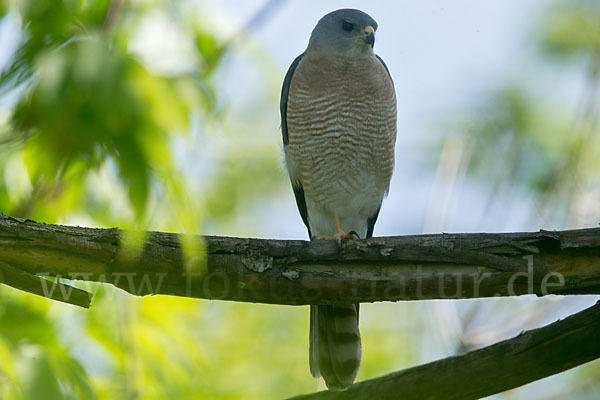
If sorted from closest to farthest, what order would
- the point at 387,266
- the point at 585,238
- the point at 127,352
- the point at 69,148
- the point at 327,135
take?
the point at 69,148 < the point at 127,352 < the point at 585,238 < the point at 387,266 < the point at 327,135

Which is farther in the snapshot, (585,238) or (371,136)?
(371,136)

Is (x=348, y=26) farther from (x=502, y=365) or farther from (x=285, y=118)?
(x=502, y=365)

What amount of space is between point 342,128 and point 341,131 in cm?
2

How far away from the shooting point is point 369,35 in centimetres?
511

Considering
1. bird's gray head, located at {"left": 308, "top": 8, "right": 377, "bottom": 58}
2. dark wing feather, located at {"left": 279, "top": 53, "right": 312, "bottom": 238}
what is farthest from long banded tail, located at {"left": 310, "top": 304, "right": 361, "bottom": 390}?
bird's gray head, located at {"left": 308, "top": 8, "right": 377, "bottom": 58}

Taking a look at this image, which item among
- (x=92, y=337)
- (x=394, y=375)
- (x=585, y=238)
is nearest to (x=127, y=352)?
(x=92, y=337)

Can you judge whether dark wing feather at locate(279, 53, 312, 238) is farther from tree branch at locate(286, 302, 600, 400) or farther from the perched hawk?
tree branch at locate(286, 302, 600, 400)

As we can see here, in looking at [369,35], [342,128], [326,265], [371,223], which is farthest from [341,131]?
[326,265]

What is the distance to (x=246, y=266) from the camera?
2.94 m

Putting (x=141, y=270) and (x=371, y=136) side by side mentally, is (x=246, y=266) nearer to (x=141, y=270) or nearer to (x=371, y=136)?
(x=141, y=270)

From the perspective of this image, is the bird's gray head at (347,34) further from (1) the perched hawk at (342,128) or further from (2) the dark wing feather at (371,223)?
(2) the dark wing feather at (371,223)

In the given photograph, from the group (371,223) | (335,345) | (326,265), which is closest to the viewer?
(326,265)

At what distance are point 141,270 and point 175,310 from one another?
0.85m

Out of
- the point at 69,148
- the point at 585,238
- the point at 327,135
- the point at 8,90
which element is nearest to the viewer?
the point at 8,90
